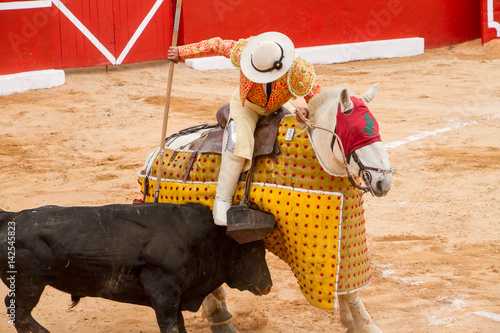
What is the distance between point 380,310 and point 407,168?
3.32 meters

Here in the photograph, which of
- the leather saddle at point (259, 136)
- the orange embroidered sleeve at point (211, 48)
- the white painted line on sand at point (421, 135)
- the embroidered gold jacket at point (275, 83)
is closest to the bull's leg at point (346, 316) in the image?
the leather saddle at point (259, 136)

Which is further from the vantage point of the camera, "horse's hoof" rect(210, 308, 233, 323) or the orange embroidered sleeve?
"horse's hoof" rect(210, 308, 233, 323)

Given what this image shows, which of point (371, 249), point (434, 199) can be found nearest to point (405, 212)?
point (434, 199)

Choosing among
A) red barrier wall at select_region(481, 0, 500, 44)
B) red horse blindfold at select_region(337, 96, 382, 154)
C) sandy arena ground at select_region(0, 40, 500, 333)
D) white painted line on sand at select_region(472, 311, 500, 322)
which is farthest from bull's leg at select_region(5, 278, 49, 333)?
red barrier wall at select_region(481, 0, 500, 44)

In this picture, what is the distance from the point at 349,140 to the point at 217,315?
1574 mm

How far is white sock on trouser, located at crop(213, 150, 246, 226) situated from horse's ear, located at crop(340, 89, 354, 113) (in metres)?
0.62

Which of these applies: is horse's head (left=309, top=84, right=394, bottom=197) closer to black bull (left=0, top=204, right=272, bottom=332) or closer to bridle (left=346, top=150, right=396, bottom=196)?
bridle (left=346, top=150, right=396, bottom=196)

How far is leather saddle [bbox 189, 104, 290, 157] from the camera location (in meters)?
3.61

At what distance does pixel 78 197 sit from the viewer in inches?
264

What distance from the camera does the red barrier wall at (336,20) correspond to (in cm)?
1251

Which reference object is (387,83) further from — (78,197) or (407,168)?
(78,197)

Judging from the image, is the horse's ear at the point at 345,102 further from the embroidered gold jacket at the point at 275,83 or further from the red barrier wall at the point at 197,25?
the red barrier wall at the point at 197,25

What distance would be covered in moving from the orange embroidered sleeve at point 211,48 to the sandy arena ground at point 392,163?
1.74m

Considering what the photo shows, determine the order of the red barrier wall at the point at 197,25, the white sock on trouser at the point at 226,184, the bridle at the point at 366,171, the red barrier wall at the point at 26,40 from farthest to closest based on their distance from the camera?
1. the red barrier wall at the point at 197,25
2. the red barrier wall at the point at 26,40
3. the white sock on trouser at the point at 226,184
4. the bridle at the point at 366,171
